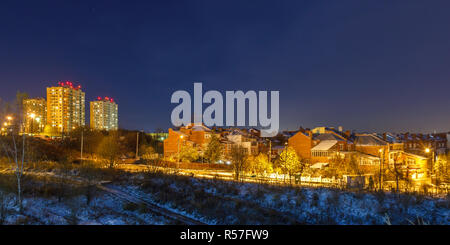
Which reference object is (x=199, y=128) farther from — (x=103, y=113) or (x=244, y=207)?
(x=103, y=113)

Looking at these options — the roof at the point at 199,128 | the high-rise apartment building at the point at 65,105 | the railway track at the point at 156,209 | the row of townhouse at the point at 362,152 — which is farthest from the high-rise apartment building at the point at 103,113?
the railway track at the point at 156,209

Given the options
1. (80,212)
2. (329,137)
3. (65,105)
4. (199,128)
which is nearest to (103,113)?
(65,105)

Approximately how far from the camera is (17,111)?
45.8ft

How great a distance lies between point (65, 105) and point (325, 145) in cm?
11223

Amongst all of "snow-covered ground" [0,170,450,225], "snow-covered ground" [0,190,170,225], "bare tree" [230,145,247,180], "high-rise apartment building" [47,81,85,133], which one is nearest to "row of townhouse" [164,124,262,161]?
"bare tree" [230,145,247,180]

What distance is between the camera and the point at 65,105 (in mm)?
112688

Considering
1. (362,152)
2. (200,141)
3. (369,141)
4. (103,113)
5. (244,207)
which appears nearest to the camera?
(244,207)

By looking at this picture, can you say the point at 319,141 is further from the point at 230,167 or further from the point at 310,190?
the point at 310,190

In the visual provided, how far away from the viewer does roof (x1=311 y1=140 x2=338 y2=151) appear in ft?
129

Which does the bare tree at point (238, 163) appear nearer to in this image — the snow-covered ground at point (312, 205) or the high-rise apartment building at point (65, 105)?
the snow-covered ground at point (312, 205)

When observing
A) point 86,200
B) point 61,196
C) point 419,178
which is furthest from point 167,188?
point 419,178

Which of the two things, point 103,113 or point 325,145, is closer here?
point 325,145

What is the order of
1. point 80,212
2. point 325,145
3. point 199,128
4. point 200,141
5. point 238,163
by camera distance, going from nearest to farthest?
point 80,212, point 238,163, point 325,145, point 200,141, point 199,128

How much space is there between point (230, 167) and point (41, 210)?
2558 centimetres
